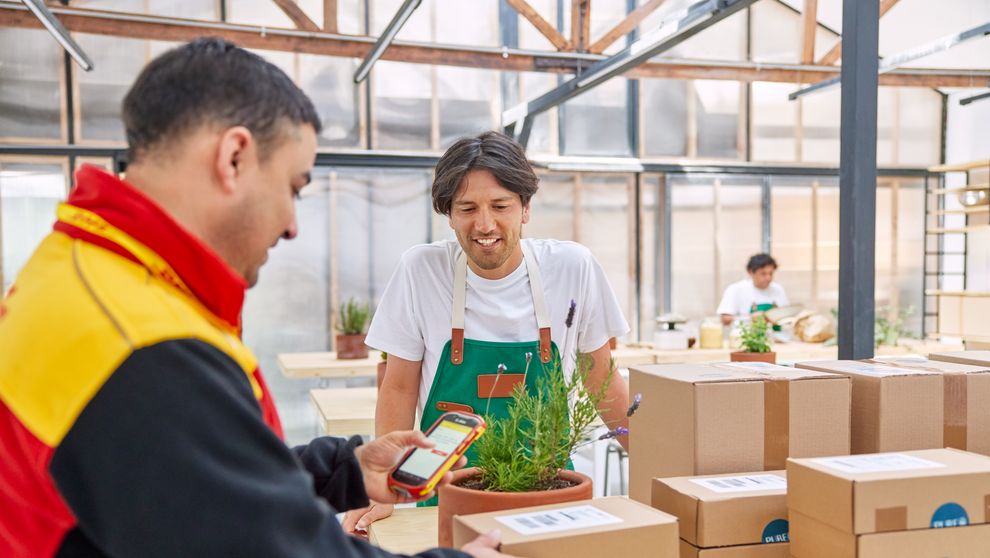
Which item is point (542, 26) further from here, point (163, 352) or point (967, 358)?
point (163, 352)

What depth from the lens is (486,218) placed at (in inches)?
80.6

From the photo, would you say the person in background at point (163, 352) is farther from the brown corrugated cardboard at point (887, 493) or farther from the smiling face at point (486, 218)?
the smiling face at point (486, 218)

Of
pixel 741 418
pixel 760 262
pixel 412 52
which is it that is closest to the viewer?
pixel 741 418

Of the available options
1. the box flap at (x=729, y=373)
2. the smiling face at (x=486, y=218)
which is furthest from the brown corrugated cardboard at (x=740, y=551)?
the smiling face at (x=486, y=218)

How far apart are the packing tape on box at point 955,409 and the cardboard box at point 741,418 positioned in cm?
22

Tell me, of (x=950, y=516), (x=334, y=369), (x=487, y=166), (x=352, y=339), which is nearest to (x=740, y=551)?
(x=950, y=516)

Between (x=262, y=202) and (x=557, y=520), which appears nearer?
(x=262, y=202)

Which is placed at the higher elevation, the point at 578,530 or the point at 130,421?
the point at 130,421

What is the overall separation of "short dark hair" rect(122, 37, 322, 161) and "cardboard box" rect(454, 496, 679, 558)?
0.58 meters

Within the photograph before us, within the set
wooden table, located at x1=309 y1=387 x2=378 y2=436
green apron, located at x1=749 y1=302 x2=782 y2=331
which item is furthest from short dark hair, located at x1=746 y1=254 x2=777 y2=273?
wooden table, located at x1=309 y1=387 x2=378 y2=436

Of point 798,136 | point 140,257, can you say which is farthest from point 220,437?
point 798,136

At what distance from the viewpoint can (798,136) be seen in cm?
938

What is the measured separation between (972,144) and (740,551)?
9695 millimetres

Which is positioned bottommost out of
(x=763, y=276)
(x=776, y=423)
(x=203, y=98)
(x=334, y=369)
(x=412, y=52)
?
(x=334, y=369)
